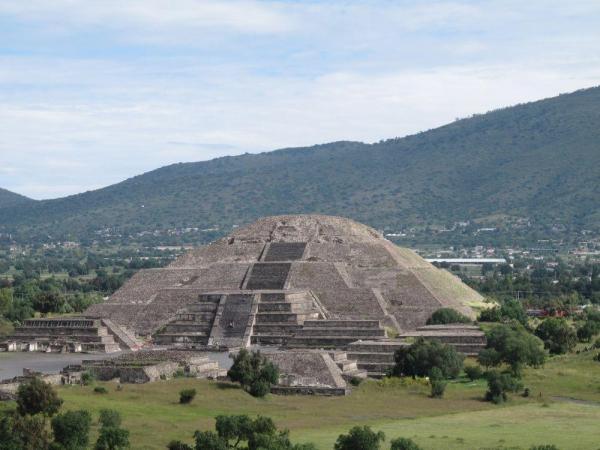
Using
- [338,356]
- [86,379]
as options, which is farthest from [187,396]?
[338,356]

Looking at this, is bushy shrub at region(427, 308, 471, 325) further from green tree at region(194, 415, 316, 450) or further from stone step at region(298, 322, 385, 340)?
green tree at region(194, 415, 316, 450)

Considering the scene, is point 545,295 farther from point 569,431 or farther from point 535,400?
point 569,431

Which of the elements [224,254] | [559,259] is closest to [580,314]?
[224,254]

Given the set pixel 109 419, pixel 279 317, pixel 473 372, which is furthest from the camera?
pixel 279 317

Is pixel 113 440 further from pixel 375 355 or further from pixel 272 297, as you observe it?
pixel 272 297

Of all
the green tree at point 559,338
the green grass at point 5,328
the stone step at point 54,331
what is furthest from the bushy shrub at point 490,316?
the green grass at point 5,328

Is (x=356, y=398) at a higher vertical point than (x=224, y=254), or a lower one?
lower
